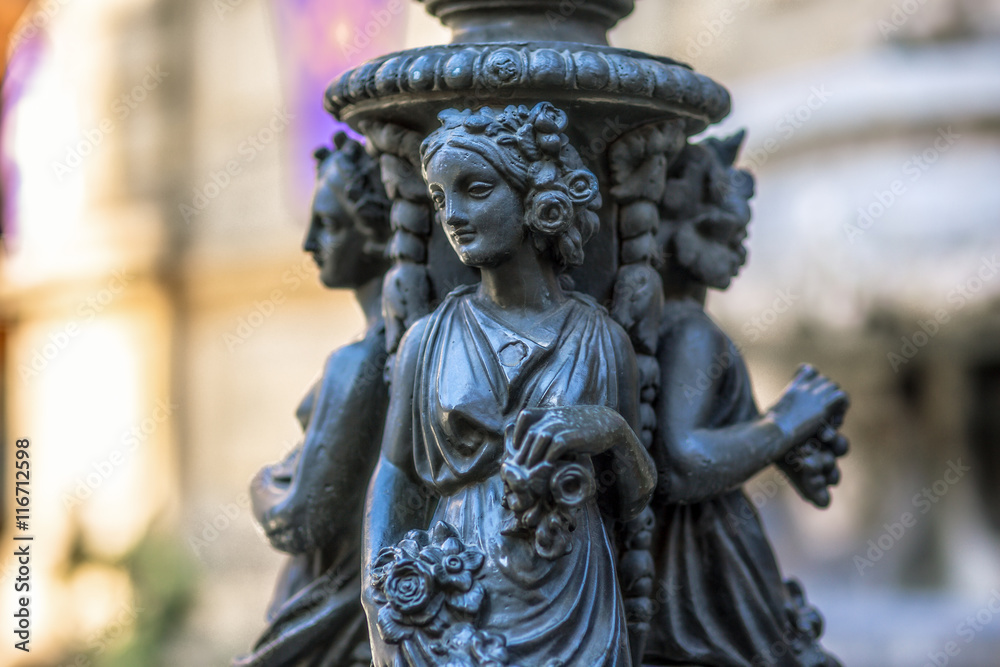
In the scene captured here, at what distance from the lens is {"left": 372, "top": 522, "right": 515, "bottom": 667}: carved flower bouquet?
7.76 feet

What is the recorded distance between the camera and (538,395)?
2502 millimetres

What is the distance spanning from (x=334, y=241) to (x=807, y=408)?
3.68ft

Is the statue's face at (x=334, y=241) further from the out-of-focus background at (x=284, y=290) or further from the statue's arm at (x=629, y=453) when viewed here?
the out-of-focus background at (x=284, y=290)

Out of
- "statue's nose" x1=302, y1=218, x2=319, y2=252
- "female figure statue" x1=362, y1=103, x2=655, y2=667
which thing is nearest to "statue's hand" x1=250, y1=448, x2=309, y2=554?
"female figure statue" x1=362, y1=103, x2=655, y2=667

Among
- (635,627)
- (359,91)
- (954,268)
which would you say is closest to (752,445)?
(635,627)

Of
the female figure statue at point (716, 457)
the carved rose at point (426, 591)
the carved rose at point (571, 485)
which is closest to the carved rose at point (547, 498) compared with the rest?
the carved rose at point (571, 485)

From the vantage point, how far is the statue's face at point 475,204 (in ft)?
8.07

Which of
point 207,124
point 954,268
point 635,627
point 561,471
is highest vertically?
point 207,124

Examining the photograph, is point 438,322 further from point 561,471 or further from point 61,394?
point 61,394

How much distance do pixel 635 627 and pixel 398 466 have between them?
588 millimetres

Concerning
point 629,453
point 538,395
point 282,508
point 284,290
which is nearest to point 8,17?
point 284,290

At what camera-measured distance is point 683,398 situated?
2.88 meters

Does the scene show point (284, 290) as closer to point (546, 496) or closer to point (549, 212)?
point (549, 212)

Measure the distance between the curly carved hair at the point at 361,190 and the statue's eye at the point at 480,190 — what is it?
1.90ft
